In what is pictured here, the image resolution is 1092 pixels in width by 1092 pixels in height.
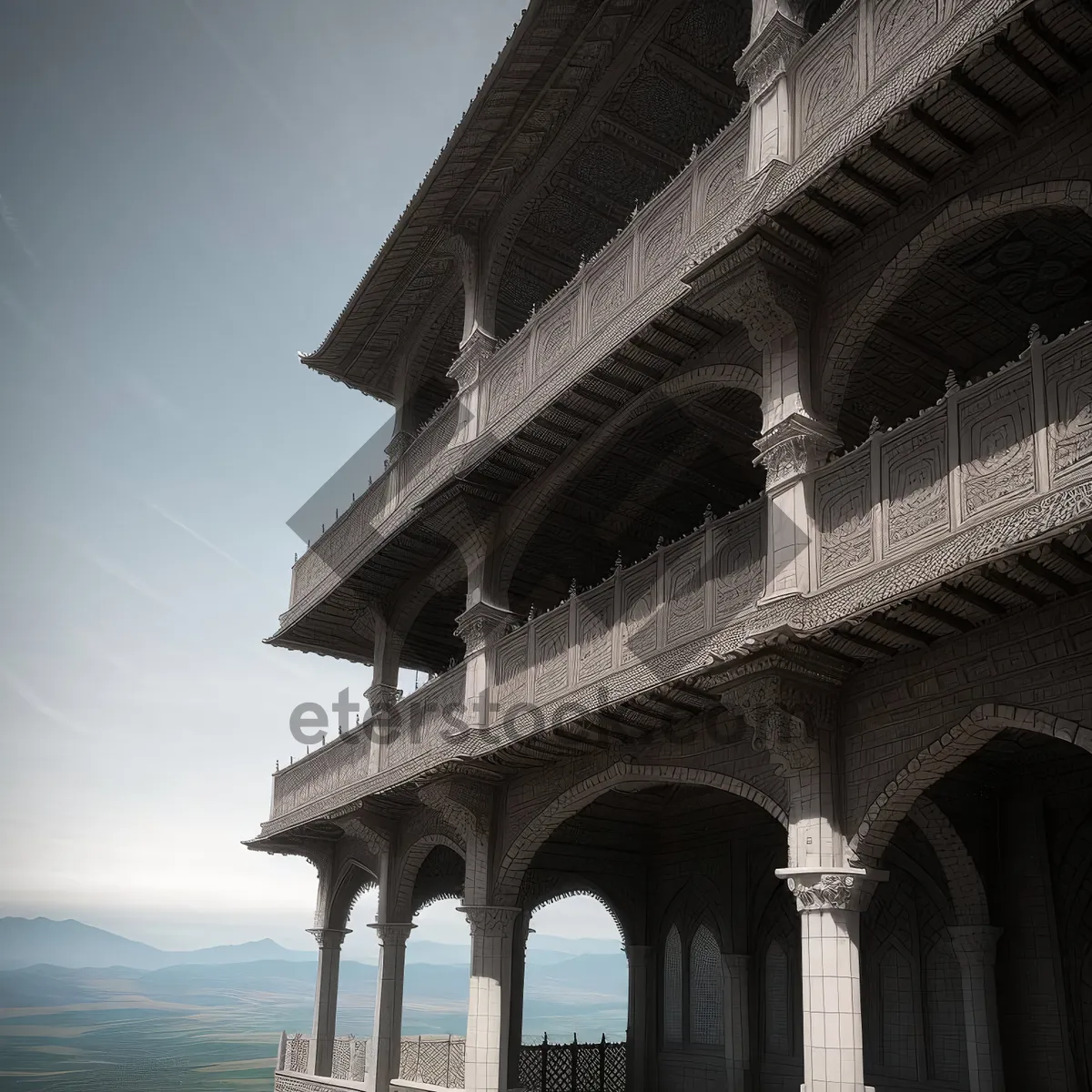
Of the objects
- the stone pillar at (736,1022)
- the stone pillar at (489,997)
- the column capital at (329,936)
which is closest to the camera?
the stone pillar at (489,997)

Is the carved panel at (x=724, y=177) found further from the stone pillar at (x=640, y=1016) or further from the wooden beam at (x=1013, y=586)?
the stone pillar at (x=640, y=1016)

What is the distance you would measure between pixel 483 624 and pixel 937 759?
705cm

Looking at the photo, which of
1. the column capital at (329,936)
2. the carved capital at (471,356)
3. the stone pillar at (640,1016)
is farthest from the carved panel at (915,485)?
the column capital at (329,936)

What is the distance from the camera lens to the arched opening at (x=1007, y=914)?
1255cm

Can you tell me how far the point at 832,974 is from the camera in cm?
902

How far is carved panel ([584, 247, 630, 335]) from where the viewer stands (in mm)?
12648

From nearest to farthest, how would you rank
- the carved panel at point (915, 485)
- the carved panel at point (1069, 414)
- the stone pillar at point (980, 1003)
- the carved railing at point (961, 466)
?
the carved panel at point (1069, 414), the carved railing at point (961, 466), the carved panel at point (915, 485), the stone pillar at point (980, 1003)

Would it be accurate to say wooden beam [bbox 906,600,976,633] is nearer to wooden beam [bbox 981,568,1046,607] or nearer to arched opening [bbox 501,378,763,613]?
wooden beam [bbox 981,568,1046,607]

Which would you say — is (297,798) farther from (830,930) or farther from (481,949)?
(830,930)

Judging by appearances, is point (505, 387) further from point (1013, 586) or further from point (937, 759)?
point (1013, 586)

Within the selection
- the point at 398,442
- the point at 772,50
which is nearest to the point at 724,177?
the point at 772,50

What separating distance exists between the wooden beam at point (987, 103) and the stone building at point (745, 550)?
4cm

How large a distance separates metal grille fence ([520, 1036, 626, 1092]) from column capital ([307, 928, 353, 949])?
433 cm

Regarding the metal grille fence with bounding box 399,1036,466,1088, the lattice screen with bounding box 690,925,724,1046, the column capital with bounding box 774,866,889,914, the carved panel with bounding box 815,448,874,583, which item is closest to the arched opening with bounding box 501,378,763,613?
the carved panel with bounding box 815,448,874,583
